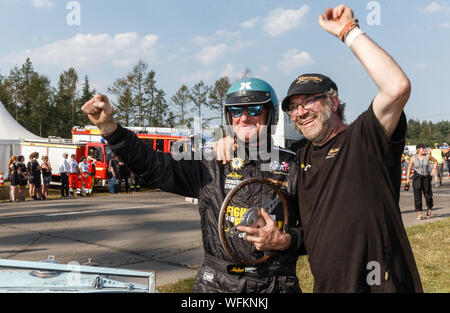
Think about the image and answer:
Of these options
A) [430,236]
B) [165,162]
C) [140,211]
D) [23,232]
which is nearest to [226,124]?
[165,162]

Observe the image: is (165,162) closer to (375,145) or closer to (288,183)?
(288,183)

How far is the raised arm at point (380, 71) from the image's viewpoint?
1.83 meters

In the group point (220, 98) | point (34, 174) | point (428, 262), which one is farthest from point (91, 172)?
point (428, 262)

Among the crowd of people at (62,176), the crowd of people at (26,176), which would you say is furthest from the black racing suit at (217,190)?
the crowd of people at (26,176)

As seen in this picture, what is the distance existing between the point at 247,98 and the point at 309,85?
422 millimetres

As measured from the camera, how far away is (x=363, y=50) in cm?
192

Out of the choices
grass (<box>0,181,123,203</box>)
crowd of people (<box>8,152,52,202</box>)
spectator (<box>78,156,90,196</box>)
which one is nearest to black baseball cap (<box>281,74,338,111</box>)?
crowd of people (<box>8,152,52,202</box>)

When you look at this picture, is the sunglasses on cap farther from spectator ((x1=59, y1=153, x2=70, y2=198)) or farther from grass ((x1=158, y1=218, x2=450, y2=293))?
spectator ((x1=59, y1=153, x2=70, y2=198))

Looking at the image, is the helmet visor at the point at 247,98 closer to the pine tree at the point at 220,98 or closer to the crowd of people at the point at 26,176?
the pine tree at the point at 220,98

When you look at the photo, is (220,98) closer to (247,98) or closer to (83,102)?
(247,98)

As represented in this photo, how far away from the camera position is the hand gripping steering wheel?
2287 millimetres

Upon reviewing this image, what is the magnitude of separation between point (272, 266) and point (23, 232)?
29.2ft

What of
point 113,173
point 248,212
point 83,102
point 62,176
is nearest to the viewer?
point 248,212

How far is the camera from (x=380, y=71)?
1.86m
